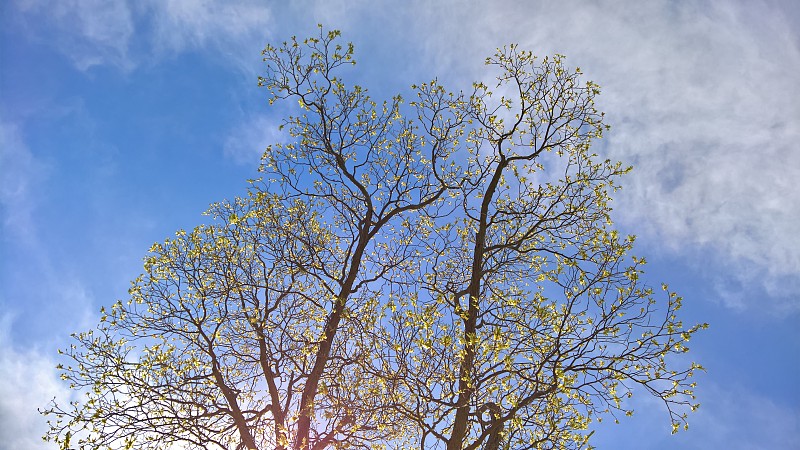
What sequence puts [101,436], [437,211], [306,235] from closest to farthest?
[101,436], [306,235], [437,211]

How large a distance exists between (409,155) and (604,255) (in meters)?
8.22

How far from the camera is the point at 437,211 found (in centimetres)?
1834

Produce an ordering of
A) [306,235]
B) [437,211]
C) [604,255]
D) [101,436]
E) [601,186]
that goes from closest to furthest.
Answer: [604,255] < [101,436] < [601,186] < [306,235] < [437,211]

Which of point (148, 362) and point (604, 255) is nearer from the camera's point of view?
point (604, 255)

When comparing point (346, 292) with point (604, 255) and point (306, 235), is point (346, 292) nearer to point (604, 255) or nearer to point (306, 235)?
point (306, 235)

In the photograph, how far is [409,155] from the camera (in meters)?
18.0

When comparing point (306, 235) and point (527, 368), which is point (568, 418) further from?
point (306, 235)

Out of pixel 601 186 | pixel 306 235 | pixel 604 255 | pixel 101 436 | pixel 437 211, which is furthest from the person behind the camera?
pixel 437 211

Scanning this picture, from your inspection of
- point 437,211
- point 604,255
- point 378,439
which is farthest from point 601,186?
point 378,439

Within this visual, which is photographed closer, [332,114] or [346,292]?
[346,292]

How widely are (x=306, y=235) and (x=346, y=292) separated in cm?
254

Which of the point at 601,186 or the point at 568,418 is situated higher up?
the point at 601,186

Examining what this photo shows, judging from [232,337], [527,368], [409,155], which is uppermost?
[409,155]

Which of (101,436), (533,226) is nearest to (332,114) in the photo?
(533,226)
